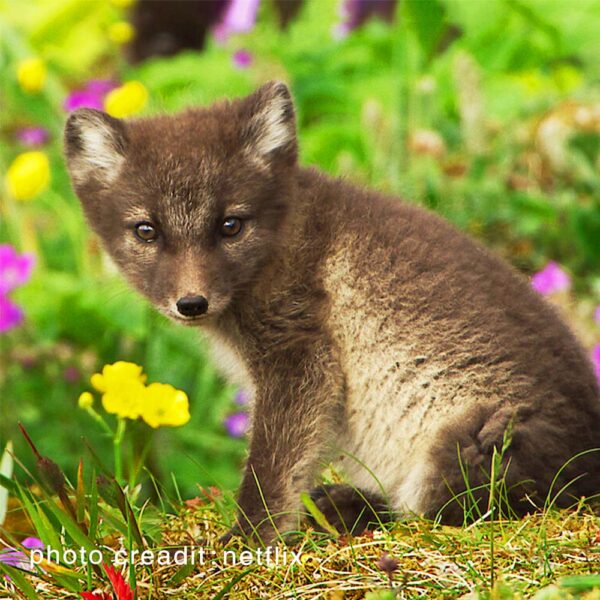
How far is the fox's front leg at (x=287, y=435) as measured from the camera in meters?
3.69

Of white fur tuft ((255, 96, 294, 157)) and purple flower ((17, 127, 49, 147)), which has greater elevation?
white fur tuft ((255, 96, 294, 157))

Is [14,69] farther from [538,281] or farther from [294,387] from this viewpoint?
[294,387]

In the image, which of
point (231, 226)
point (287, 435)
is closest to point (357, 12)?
point (231, 226)

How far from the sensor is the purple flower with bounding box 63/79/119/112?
741 cm

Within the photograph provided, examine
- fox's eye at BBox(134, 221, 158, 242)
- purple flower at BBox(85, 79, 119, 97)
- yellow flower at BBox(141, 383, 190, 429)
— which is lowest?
yellow flower at BBox(141, 383, 190, 429)

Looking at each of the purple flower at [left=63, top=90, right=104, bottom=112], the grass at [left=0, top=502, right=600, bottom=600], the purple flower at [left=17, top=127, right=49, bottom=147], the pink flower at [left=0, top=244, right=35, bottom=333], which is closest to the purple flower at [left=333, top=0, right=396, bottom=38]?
the purple flower at [left=17, top=127, right=49, bottom=147]

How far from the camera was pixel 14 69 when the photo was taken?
7809 mm

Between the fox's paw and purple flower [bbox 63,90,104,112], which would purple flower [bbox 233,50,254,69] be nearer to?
purple flower [bbox 63,90,104,112]

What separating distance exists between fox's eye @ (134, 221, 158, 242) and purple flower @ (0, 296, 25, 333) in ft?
8.72

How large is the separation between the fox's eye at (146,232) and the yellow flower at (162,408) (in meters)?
0.59

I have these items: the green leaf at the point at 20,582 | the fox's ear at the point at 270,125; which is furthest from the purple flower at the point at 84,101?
the green leaf at the point at 20,582

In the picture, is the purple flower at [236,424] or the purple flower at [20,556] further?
the purple flower at [236,424]

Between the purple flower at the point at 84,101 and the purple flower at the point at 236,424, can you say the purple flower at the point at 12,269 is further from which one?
the purple flower at the point at 236,424

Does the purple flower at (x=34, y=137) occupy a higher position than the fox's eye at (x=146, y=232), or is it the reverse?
the fox's eye at (x=146, y=232)
